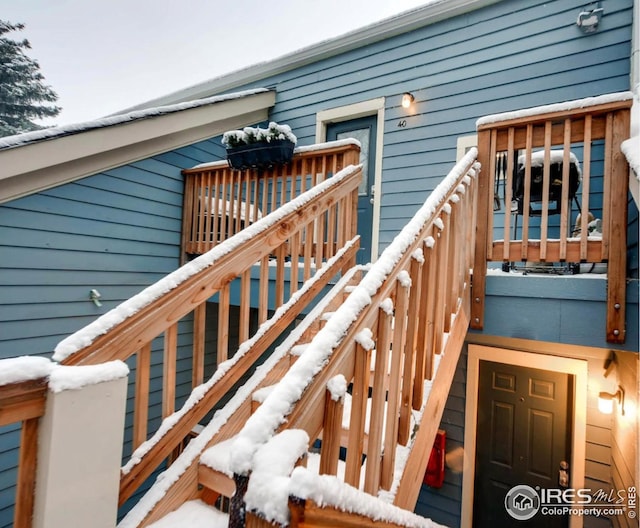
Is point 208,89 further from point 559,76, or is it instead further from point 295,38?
point 295,38

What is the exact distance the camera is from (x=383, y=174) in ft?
Answer: 14.1

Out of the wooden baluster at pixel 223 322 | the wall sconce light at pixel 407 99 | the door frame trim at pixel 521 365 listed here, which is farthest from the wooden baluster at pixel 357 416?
the wall sconce light at pixel 407 99

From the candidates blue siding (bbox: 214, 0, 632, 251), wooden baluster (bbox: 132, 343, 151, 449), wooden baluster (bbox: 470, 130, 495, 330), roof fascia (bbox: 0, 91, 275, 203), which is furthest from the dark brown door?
roof fascia (bbox: 0, 91, 275, 203)

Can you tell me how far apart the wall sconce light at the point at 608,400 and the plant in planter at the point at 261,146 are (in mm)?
3137

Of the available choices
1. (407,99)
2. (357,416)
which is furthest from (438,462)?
(407,99)

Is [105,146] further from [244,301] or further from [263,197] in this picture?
[244,301]

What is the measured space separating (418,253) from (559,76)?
3.14 meters

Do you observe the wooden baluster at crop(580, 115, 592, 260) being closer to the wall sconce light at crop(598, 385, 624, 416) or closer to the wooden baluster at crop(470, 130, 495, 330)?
the wooden baluster at crop(470, 130, 495, 330)

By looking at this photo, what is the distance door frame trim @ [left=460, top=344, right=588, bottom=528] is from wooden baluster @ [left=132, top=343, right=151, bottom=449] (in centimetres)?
297

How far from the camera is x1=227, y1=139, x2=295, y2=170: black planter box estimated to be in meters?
3.04

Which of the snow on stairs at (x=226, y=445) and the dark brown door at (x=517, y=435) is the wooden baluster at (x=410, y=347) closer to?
the snow on stairs at (x=226, y=445)

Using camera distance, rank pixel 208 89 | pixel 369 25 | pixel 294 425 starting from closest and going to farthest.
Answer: pixel 294 425
pixel 369 25
pixel 208 89

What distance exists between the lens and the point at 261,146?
3084mm

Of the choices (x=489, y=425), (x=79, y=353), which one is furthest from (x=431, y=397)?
(x=489, y=425)
